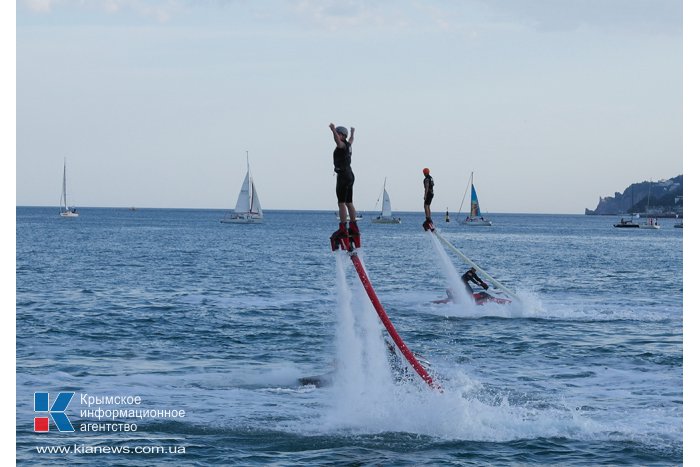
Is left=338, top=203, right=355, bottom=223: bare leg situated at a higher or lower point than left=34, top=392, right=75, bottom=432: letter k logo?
higher

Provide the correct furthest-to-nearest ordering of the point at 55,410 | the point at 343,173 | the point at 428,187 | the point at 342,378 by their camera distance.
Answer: the point at 428,187, the point at 55,410, the point at 342,378, the point at 343,173

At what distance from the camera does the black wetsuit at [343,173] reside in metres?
18.5

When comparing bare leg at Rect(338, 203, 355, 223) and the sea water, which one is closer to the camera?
bare leg at Rect(338, 203, 355, 223)

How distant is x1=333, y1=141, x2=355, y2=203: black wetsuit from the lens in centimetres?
1855

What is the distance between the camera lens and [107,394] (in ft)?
85.6

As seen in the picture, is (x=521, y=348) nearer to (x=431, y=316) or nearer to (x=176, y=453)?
(x=431, y=316)

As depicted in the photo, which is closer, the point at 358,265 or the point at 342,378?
the point at 358,265

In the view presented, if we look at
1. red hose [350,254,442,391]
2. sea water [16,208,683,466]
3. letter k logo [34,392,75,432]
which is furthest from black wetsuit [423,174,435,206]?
letter k logo [34,392,75,432]

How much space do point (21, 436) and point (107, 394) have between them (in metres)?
4.50

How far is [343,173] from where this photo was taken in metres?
18.7

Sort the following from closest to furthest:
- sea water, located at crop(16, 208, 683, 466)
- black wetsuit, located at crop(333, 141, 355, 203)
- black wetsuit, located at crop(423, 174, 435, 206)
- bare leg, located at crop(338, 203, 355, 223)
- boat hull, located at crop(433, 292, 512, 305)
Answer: black wetsuit, located at crop(333, 141, 355, 203)
bare leg, located at crop(338, 203, 355, 223)
sea water, located at crop(16, 208, 683, 466)
black wetsuit, located at crop(423, 174, 435, 206)
boat hull, located at crop(433, 292, 512, 305)

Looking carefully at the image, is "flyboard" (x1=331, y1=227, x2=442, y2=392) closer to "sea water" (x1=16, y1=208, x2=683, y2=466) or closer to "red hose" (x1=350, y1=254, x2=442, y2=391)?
"red hose" (x1=350, y1=254, x2=442, y2=391)

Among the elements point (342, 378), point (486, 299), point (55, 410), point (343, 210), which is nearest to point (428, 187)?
point (342, 378)

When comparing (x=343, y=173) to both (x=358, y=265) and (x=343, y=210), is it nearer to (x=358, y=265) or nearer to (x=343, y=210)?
(x=343, y=210)
